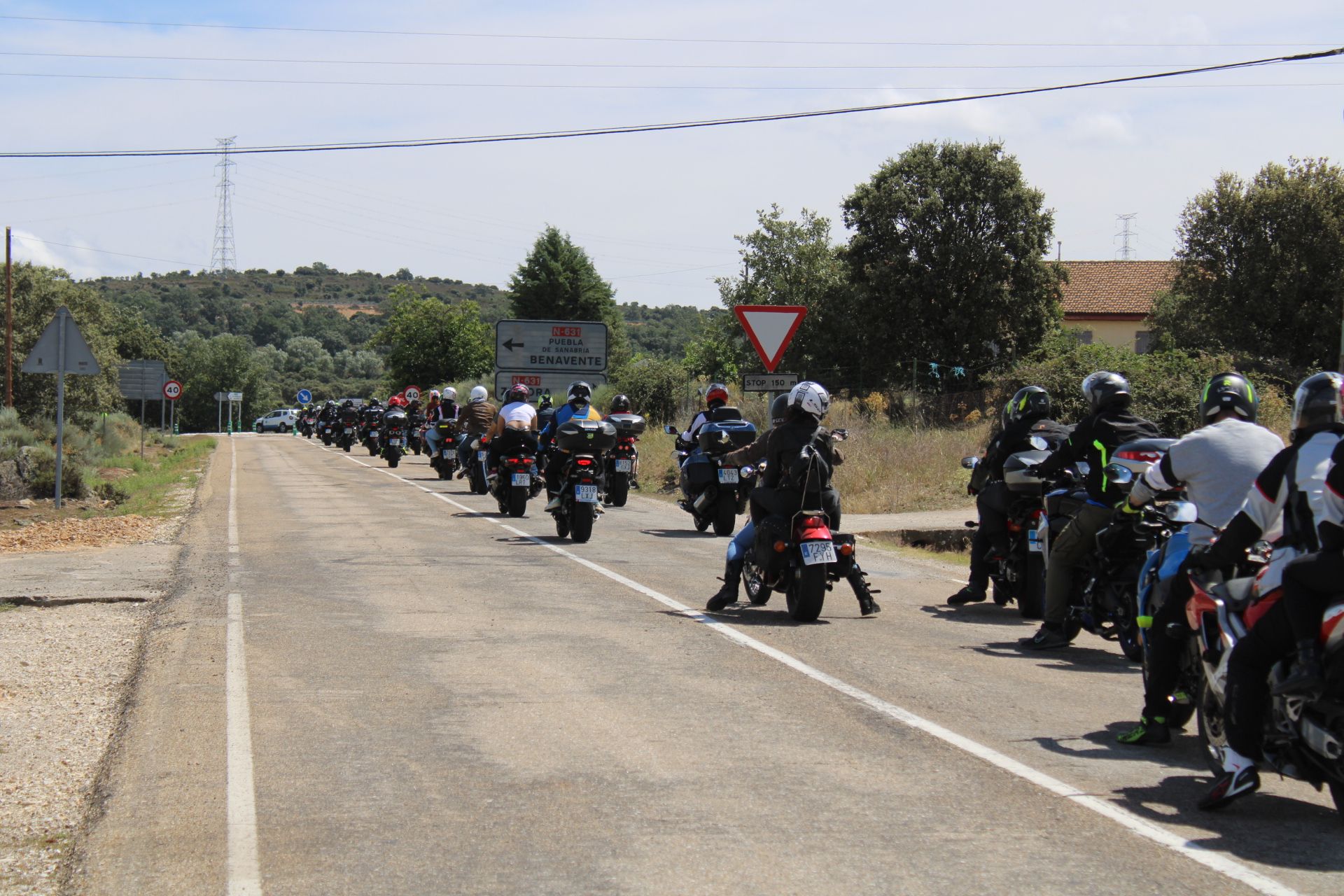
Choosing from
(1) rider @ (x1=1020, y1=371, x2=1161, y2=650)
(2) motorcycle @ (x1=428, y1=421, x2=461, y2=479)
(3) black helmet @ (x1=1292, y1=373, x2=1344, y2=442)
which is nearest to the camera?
(3) black helmet @ (x1=1292, y1=373, x2=1344, y2=442)

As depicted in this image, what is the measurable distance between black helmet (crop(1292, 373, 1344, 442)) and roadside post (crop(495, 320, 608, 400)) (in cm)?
2896

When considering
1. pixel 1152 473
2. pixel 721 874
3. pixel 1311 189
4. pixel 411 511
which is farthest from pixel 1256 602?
pixel 1311 189

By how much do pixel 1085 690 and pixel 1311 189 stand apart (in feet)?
130

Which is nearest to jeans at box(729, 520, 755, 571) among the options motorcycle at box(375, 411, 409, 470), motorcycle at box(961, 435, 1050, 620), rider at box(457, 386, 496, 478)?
motorcycle at box(961, 435, 1050, 620)

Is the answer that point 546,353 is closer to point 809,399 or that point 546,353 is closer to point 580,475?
point 580,475

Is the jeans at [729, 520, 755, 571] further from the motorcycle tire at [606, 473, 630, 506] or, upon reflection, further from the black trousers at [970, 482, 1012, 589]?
the motorcycle tire at [606, 473, 630, 506]

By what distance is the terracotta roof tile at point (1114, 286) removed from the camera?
66.1 metres

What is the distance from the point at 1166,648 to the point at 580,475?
10.2 meters

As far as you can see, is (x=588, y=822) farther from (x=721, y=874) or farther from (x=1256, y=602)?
(x=1256, y=602)

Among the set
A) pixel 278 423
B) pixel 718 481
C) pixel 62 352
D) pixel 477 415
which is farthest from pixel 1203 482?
pixel 278 423

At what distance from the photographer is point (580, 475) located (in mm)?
15812

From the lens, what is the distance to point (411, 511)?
67.6ft

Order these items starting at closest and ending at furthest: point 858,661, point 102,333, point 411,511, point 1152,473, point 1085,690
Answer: point 1152,473, point 1085,690, point 858,661, point 411,511, point 102,333

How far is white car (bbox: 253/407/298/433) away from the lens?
86875 mm
